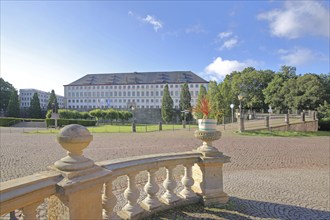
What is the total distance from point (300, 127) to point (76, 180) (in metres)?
33.0

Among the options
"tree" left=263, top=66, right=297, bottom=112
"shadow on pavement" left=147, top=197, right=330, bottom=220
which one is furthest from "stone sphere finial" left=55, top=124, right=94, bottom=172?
"tree" left=263, top=66, right=297, bottom=112

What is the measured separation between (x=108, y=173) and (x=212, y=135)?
2.17 m

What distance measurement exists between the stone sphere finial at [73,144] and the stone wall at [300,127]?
92.1 feet

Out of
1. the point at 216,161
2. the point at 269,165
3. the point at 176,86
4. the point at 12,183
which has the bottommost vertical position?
the point at 269,165

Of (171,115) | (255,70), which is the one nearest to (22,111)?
(171,115)

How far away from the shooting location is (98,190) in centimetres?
242

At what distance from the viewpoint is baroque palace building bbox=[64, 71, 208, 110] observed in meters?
101

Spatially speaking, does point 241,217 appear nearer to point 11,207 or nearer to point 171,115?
point 11,207

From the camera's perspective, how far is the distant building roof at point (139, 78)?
Answer: 101 metres

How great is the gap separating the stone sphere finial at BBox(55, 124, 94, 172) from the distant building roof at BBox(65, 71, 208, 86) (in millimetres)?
97971

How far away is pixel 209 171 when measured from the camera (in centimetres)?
418

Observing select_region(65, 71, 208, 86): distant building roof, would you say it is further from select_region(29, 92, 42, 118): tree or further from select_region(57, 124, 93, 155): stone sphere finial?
select_region(57, 124, 93, 155): stone sphere finial

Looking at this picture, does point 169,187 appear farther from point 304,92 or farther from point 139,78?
point 139,78

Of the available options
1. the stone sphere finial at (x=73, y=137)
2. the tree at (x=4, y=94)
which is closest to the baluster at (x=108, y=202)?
the stone sphere finial at (x=73, y=137)
